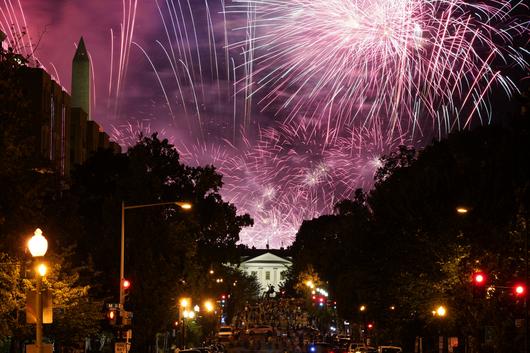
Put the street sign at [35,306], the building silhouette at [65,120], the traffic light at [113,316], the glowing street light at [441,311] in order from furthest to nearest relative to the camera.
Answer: the building silhouette at [65,120] → the glowing street light at [441,311] → the traffic light at [113,316] → the street sign at [35,306]

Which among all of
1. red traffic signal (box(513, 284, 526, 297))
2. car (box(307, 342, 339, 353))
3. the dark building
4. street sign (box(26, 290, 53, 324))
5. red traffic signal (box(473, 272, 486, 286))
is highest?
the dark building

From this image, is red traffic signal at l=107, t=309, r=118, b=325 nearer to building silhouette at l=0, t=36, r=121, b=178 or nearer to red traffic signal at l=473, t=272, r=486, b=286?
red traffic signal at l=473, t=272, r=486, b=286

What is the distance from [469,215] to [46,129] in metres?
46.7

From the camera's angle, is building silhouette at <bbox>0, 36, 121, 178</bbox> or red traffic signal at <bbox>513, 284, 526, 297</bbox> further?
building silhouette at <bbox>0, 36, 121, 178</bbox>

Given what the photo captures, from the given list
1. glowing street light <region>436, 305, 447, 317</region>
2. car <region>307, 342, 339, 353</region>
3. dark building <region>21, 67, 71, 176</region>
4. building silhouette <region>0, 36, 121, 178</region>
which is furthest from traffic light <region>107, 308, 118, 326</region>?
car <region>307, 342, 339, 353</region>

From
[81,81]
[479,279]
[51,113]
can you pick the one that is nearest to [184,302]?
[479,279]

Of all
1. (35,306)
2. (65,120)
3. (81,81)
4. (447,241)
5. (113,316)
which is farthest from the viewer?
(81,81)

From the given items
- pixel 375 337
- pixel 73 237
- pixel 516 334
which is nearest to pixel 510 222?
pixel 516 334

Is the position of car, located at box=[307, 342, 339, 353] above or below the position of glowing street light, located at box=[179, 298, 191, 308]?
below

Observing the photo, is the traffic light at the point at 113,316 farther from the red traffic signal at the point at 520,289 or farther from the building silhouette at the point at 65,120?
the building silhouette at the point at 65,120

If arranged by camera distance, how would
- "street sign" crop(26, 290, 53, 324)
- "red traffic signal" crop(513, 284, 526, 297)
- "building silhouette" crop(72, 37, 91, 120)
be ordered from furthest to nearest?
"building silhouette" crop(72, 37, 91, 120) → "red traffic signal" crop(513, 284, 526, 297) → "street sign" crop(26, 290, 53, 324)

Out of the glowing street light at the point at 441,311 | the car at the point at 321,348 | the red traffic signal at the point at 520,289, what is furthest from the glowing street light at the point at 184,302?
the red traffic signal at the point at 520,289

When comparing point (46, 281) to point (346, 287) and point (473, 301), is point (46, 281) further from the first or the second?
point (346, 287)

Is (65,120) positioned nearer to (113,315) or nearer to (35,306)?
(113,315)
